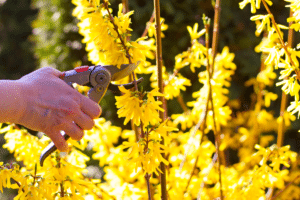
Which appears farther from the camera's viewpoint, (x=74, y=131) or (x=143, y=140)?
(x=143, y=140)

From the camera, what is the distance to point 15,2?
16.2 ft

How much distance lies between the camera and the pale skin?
0.73 meters

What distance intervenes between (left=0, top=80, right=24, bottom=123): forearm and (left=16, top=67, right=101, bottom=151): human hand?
0.03 feet

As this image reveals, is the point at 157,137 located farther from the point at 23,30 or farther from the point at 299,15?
the point at 23,30

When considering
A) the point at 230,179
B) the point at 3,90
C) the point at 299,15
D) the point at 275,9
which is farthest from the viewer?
the point at 275,9

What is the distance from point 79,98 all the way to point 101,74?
170 millimetres

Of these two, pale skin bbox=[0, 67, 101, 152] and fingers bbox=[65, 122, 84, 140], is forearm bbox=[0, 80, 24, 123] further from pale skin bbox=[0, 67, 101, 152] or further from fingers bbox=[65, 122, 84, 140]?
fingers bbox=[65, 122, 84, 140]

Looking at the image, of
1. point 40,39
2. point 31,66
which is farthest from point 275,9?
point 31,66

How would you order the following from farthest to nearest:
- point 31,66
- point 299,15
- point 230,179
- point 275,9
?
point 31,66 → point 275,9 → point 230,179 → point 299,15

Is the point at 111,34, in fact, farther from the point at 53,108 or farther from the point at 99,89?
the point at 53,108

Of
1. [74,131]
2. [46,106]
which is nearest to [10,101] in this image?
[46,106]

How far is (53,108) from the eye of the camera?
30.2 inches

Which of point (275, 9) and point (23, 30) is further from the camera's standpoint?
point (23, 30)

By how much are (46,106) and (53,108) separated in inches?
0.7
